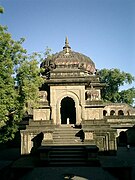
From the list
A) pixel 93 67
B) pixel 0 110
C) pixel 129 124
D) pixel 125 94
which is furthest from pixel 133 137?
pixel 125 94

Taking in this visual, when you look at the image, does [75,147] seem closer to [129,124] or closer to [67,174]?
[67,174]

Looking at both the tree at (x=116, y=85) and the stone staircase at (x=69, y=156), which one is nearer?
the stone staircase at (x=69, y=156)

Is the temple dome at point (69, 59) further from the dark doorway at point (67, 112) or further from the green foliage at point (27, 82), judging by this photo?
the green foliage at point (27, 82)

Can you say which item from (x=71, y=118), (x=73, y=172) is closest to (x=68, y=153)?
(x=73, y=172)

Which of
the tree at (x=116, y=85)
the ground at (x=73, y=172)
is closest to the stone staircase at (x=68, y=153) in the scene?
the ground at (x=73, y=172)

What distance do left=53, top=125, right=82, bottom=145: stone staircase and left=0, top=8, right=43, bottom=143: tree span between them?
276 cm

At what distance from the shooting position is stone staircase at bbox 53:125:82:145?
13.0 meters

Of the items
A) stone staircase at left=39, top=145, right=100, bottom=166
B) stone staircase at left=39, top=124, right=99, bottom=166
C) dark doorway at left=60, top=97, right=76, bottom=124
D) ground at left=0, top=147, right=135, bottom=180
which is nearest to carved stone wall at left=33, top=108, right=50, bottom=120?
stone staircase at left=39, top=124, right=99, bottom=166

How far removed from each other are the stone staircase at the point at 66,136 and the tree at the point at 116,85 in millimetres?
24004

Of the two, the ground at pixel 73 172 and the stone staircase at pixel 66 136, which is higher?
the stone staircase at pixel 66 136

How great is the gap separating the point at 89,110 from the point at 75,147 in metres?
5.07

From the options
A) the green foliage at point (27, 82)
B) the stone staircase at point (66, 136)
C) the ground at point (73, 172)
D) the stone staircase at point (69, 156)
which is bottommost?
the ground at point (73, 172)

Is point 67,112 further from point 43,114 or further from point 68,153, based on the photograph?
point 68,153

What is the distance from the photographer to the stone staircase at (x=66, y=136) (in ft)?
42.6
